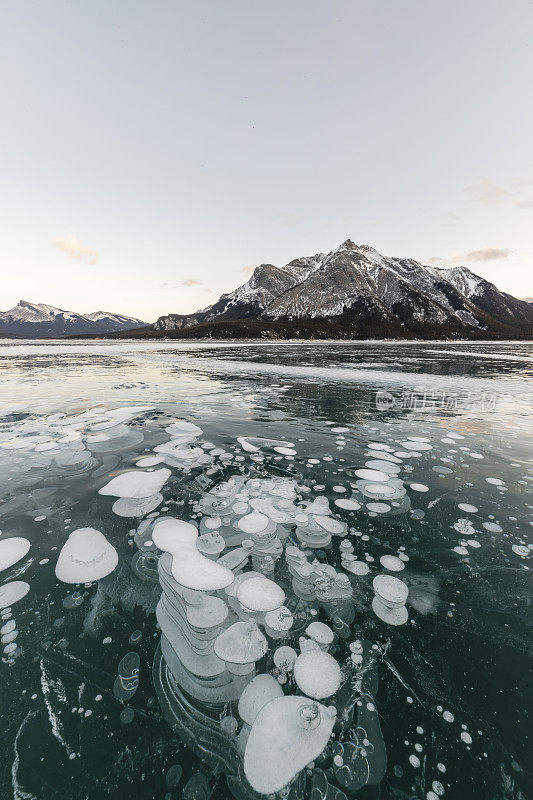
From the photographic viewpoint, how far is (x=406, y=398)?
15.5 m

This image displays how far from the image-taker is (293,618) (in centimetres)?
322

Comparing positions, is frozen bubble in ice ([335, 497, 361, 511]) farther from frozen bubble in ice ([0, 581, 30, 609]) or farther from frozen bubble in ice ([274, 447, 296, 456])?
frozen bubble in ice ([0, 581, 30, 609])

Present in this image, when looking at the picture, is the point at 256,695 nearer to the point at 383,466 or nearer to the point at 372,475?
the point at 372,475

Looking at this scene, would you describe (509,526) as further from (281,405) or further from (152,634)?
(281,405)

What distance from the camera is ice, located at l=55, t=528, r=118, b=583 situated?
3.80m

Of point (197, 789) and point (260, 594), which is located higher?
point (260, 594)

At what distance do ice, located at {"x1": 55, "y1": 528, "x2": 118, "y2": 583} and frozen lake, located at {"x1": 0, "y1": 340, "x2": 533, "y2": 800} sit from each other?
41mm

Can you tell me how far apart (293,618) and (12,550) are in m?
3.77

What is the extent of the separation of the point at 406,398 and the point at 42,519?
48.8ft

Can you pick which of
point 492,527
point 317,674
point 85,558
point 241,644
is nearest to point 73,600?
point 85,558

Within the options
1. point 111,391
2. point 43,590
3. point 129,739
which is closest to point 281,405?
point 111,391

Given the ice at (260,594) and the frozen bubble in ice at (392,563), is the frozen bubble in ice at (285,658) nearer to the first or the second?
the ice at (260,594)

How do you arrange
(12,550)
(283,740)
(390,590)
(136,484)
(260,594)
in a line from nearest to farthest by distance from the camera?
(283,740) < (260,594) < (390,590) < (12,550) < (136,484)

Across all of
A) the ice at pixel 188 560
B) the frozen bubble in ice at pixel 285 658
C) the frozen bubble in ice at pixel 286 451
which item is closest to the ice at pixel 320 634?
the frozen bubble in ice at pixel 285 658
